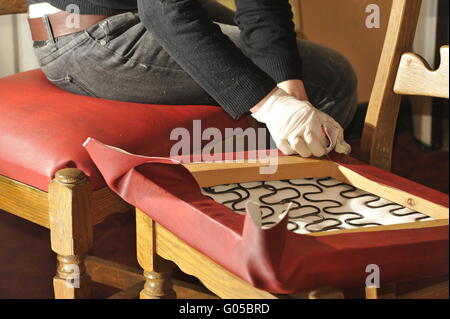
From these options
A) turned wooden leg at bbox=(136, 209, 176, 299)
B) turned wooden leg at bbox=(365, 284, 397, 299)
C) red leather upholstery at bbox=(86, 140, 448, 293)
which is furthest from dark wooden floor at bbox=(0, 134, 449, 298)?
turned wooden leg at bbox=(365, 284, 397, 299)

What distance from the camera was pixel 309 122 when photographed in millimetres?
1026

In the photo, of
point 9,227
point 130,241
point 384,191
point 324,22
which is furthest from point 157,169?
point 324,22

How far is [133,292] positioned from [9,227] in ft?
2.09

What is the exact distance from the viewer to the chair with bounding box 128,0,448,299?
2.68 ft

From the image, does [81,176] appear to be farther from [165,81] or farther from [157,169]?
[165,81]

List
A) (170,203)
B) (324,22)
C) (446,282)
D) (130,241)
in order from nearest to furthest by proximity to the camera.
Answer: (446,282) < (170,203) < (130,241) < (324,22)

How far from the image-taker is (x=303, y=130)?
3.35ft

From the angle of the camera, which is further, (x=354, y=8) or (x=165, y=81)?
(x=354, y=8)

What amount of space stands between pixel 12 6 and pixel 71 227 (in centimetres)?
74

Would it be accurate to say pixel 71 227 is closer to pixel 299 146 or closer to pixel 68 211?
pixel 68 211

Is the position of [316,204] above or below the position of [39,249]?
above

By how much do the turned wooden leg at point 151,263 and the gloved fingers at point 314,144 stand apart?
258 millimetres
